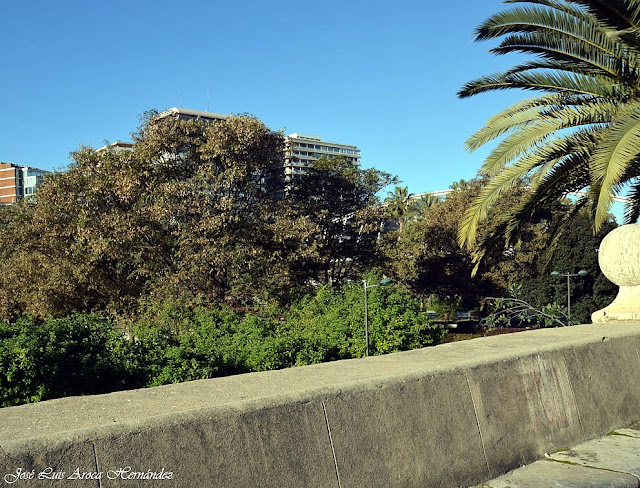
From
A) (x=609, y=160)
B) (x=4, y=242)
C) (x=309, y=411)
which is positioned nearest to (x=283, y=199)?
(x=4, y=242)

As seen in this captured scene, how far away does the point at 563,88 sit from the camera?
9555 millimetres

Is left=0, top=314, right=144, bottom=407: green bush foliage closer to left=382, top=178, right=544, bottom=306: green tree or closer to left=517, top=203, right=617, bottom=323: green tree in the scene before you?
left=517, top=203, right=617, bottom=323: green tree

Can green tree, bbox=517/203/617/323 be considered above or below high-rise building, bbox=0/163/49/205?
below

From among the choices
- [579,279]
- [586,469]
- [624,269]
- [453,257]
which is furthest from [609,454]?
[453,257]

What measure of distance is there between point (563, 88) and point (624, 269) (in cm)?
381

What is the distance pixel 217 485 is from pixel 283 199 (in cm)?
2233

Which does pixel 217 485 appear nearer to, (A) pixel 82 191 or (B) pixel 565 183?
(B) pixel 565 183

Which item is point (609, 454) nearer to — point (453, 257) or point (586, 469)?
point (586, 469)

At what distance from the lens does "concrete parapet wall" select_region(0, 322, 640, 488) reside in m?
2.44

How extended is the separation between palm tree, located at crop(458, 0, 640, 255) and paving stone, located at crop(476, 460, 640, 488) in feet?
17.7

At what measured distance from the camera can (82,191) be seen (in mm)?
21453

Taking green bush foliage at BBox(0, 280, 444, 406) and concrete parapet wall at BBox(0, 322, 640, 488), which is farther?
green bush foliage at BBox(0, 280, 444, 406)

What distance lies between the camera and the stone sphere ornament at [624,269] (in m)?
6.63

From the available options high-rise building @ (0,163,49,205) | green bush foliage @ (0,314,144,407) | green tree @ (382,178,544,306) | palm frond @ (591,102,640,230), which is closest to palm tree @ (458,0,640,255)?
palm frond @ (591,102,640,230)
